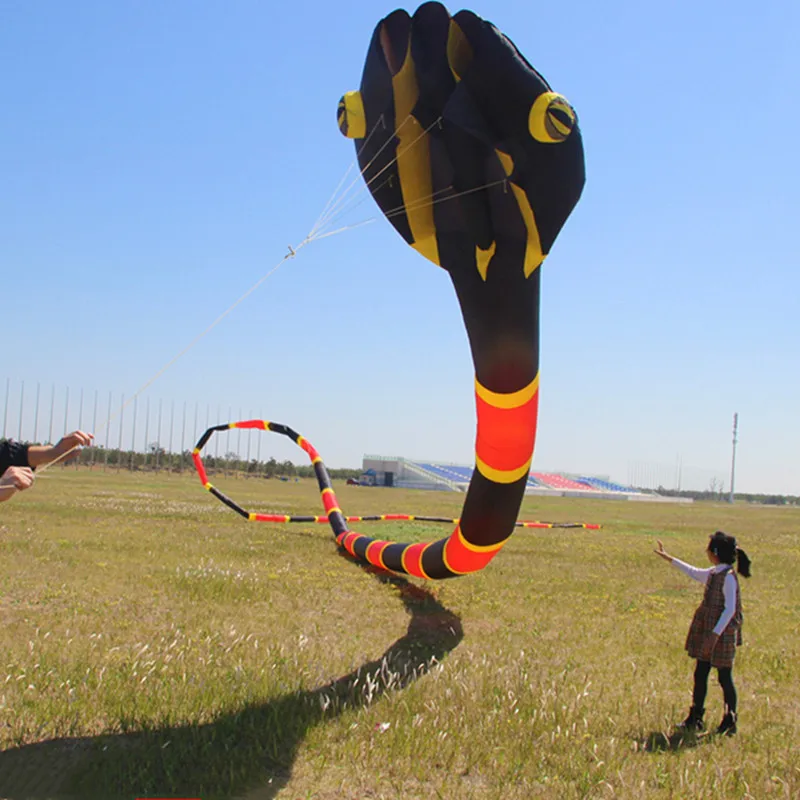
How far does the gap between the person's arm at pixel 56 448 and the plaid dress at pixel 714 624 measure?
5.40m

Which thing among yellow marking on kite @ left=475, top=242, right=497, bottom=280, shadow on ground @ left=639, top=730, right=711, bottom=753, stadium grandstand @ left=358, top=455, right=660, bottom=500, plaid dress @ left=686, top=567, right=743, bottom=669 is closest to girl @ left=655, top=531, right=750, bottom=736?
plaid dress @ left=686, top=567, right=743, bottom=669

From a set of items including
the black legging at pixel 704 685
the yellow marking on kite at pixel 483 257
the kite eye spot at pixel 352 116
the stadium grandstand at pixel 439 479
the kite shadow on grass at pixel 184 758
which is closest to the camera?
the kite shadow on grass at pixel 184 758

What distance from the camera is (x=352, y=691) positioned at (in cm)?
661

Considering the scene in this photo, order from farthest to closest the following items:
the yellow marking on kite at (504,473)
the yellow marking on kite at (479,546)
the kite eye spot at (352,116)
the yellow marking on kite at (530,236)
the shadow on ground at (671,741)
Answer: the yellow marking on kite at (479,546)
the yellow marking on kite at (504,473)
the kite eye spot at (352,116)
the yellow marking on kite at (530,236)
the shadow on ground at (671,741)

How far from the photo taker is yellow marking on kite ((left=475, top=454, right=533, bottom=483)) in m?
7.63

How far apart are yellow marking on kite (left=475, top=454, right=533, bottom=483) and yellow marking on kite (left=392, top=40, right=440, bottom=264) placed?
222cm

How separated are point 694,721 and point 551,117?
17.5ft

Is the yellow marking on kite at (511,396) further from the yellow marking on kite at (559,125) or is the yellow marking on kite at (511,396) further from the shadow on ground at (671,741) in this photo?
the shadow on ground at (671,741)

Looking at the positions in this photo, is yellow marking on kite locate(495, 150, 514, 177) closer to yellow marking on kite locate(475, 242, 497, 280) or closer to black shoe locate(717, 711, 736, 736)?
yellow marking on kite locate(475, 242, 497, 280)

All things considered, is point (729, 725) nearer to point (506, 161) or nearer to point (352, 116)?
point (506, 161)

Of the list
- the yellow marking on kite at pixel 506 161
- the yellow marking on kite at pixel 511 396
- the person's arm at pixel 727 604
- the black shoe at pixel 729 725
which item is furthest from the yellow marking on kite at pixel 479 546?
the yellow marking on kite at pixel 506 161

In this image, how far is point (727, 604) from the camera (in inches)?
254

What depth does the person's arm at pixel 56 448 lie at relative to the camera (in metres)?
5.48

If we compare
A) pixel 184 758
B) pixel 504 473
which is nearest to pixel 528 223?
pixel 504 473
